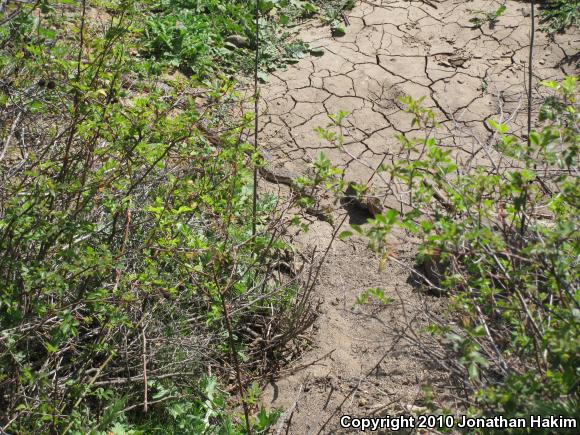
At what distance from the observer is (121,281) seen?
2680mm

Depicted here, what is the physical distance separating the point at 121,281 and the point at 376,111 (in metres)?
3.04

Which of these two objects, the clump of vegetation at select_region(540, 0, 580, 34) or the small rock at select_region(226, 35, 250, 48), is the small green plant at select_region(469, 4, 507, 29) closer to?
the clump of vegetation at select_region(540, 0, 580, 34)

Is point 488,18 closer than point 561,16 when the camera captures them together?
No

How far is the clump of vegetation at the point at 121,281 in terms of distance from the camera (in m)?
2.57

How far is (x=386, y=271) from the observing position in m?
3.94

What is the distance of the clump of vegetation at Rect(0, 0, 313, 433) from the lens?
257cm

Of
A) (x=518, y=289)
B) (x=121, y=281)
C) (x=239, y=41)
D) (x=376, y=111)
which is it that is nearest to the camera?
(x=518, y=289)

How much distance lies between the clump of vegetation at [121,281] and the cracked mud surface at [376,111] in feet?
0.91

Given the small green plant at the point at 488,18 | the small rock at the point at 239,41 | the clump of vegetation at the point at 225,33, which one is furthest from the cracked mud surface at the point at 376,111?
the small rock at the point at 239,41

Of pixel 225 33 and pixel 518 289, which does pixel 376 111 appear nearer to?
pixel 225 33

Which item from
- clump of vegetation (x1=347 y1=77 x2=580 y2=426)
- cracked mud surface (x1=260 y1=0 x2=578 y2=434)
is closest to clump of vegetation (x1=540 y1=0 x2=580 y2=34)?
cracked mud surface (x1=260 y1=0 x2=578 y2=434)

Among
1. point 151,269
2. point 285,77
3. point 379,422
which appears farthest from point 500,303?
point 285,77

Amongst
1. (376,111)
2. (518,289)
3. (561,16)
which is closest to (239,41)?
(376,111)

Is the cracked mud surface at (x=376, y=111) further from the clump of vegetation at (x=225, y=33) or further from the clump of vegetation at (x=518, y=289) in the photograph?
the clump of vegetation at (x=518, y=289)
